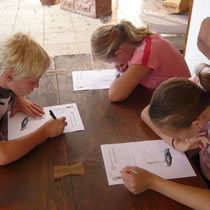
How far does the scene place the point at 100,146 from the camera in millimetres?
1002

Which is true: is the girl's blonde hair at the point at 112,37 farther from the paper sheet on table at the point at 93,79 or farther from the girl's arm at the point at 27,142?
the girl's arm at the point at 27,142

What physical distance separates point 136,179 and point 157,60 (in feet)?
2.39

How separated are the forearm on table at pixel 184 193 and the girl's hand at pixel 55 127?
0.42 m

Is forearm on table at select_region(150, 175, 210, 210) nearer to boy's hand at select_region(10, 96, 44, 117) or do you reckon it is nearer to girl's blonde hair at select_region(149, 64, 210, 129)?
girl's blonde hair at select_region(149, 64, 210, 129)

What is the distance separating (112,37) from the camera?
1345 mm

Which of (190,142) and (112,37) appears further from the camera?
(112,37)

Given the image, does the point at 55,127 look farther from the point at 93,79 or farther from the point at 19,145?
the point at 93,79

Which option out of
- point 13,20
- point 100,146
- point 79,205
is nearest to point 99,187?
point 79,205

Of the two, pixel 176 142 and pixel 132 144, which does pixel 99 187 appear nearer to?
pixel 132 144

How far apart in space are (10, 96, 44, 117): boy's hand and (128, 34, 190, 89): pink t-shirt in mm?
528

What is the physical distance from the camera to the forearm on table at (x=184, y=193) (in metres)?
0.79

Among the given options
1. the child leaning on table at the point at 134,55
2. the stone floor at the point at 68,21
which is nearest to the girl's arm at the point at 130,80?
the child leaning on table at the point at 134,55

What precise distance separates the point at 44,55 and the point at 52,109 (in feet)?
0.84

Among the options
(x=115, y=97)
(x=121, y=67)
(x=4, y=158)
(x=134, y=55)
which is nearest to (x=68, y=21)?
(x=121, y=67)
